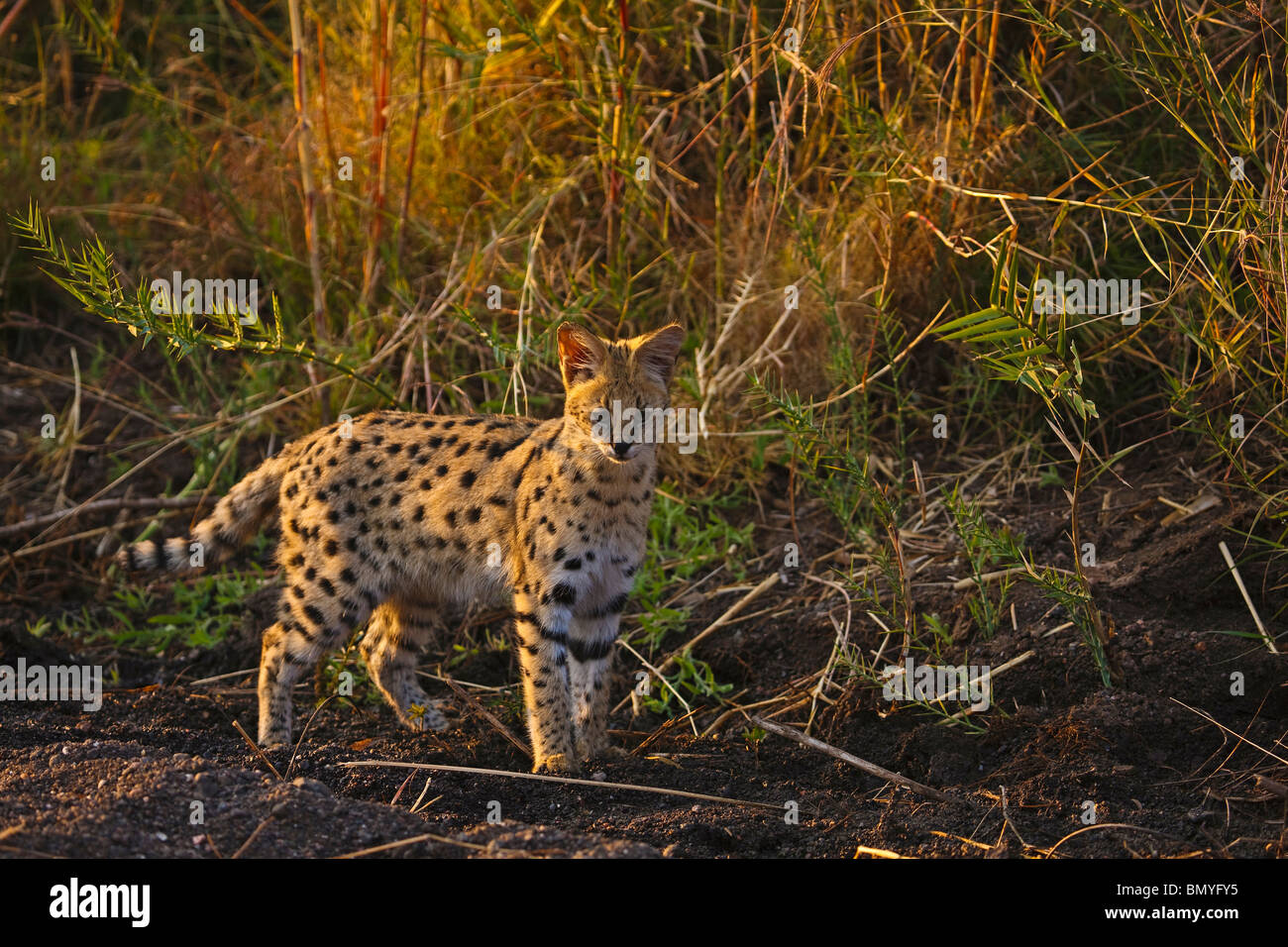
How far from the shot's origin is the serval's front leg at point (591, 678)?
491cm

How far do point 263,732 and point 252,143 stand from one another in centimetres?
417

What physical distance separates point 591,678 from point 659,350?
1.27 meters

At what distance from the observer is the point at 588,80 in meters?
6.62

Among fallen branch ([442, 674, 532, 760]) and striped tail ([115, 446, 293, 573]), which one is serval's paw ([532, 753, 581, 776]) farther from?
striped tail ([115, 446, 293, 573])

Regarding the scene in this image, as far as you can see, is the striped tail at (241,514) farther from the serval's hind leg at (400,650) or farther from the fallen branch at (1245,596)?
the fallen branch at (1245,596)

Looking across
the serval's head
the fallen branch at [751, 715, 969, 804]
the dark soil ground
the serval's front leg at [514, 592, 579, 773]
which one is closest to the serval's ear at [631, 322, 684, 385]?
the serval's head

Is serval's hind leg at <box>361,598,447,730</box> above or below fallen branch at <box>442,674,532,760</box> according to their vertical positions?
above

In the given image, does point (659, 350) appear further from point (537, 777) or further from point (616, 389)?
point (537, 777)

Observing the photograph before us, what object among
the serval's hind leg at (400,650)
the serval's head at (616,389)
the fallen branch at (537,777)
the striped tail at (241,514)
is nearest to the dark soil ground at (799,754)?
the fallen branch at (537,777)

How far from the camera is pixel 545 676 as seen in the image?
479 centimetres

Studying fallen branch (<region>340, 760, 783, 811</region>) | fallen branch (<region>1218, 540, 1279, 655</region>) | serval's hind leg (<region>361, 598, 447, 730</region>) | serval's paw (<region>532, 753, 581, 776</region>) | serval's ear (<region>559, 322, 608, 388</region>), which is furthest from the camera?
serval's hind leg (<region>361, 598, 447, 730</region>)

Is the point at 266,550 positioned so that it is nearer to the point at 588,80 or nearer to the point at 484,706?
the point at 484,706

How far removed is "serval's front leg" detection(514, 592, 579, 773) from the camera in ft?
15.4
